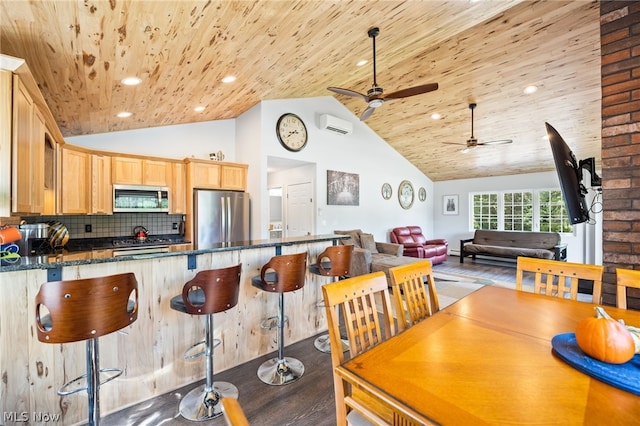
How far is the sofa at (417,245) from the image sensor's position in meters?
6.62

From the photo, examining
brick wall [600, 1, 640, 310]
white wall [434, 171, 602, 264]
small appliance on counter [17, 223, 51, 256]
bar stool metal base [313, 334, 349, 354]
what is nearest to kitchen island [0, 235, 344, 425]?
bar stool metal base [313, 334, 349, 354]

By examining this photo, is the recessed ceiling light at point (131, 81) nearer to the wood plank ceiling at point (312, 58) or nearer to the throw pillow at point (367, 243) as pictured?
the wood plank ceiling at point (312, 58)

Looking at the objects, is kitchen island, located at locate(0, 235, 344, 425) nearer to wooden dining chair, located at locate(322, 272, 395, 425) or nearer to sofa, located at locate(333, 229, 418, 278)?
wooden dining chair, located at locate(322, 272, 395, 425)

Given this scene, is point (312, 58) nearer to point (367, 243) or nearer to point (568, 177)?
point (568, 177)

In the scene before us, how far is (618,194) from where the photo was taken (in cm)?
196

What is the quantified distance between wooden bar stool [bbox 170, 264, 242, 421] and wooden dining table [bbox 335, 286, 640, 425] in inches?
44.2

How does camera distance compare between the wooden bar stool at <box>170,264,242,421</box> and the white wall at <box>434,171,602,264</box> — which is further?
the white wall at <box>434,171,602,264</box>

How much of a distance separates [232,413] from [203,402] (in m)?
1.78

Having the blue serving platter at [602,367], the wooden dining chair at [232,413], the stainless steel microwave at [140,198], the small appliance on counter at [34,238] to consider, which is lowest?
the blue serving platter at [602,367]

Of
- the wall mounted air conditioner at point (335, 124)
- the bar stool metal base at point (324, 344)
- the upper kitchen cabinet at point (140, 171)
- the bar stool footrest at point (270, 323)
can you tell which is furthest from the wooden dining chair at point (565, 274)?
the upper kitchen cabinet at point (140, 171)

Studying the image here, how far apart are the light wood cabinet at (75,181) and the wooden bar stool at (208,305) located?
2.61m

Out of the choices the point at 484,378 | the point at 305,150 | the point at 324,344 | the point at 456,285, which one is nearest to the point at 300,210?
the point at 305,150

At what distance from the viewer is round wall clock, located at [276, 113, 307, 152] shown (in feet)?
16.1

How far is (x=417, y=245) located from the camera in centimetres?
676
